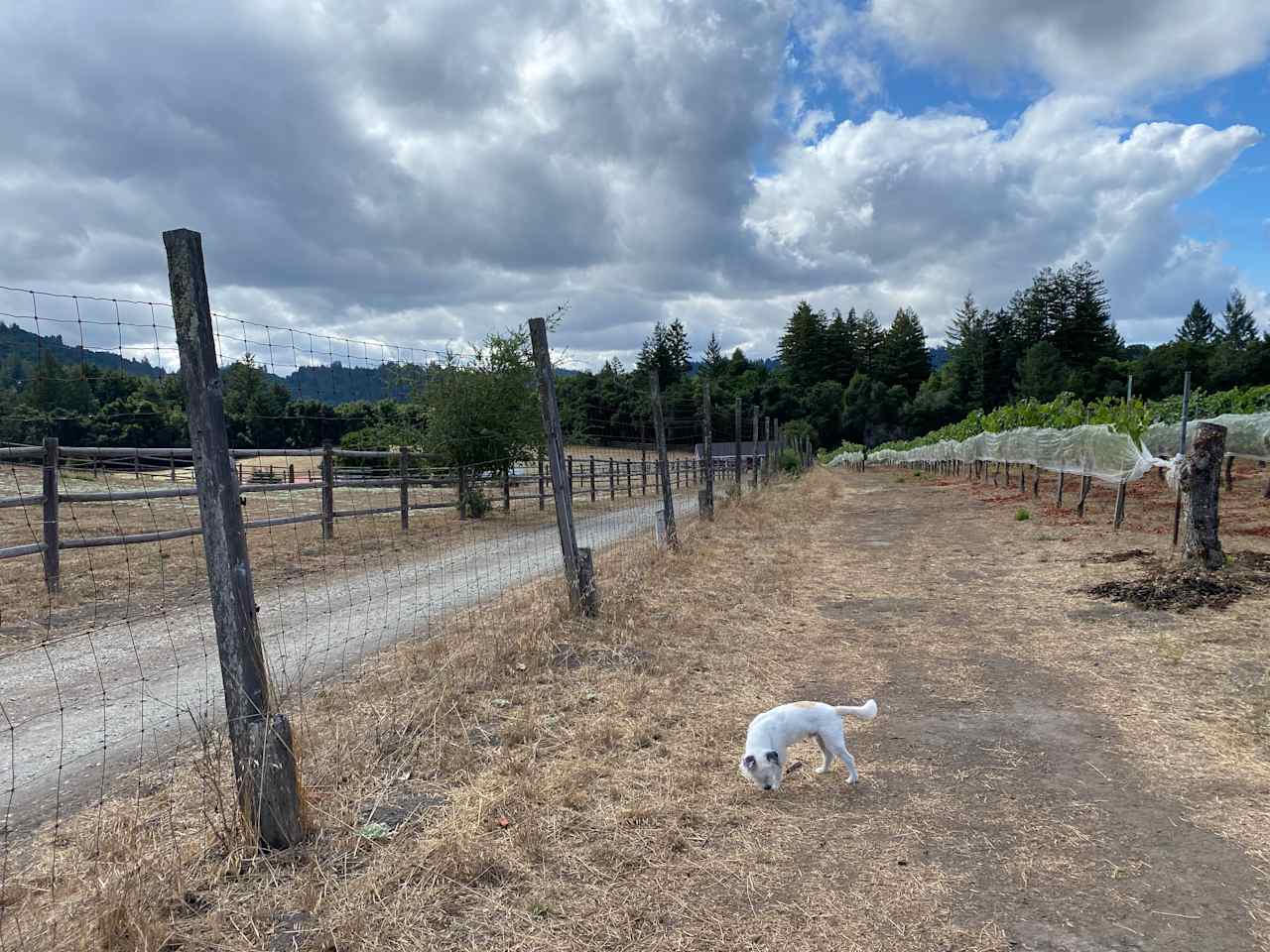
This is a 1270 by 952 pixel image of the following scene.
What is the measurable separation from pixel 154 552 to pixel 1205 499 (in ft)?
39.0

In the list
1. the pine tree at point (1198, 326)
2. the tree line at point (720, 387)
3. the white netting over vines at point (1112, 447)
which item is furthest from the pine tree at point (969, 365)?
the white netting over vines at point (1112, 447)

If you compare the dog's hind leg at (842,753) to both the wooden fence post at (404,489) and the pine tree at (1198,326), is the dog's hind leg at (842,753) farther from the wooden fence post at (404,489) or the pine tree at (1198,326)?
the pine tree at (1198,326)

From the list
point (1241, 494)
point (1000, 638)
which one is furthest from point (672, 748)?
point (1241, 494)

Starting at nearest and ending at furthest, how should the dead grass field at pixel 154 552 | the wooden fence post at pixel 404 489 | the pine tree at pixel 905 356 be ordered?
1. the dead grass field at pixel 154 552
2. the wooden fence post at pixel 404 489
3. the pine tree at pixel 905 356

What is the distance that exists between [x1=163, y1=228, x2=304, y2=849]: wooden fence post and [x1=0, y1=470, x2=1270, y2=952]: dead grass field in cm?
17

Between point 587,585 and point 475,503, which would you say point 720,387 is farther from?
point 587,585

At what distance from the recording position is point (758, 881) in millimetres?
2555

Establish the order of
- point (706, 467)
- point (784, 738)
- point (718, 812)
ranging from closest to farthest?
point (718, 812) < point (784, 738) < point (706, 467)

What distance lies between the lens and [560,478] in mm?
6020

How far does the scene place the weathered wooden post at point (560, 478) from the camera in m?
5.87

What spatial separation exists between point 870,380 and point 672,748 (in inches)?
3869

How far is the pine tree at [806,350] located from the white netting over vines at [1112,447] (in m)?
86.2

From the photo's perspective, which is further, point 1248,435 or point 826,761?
point 1248,435

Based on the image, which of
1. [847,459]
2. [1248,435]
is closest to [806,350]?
[847,459]
